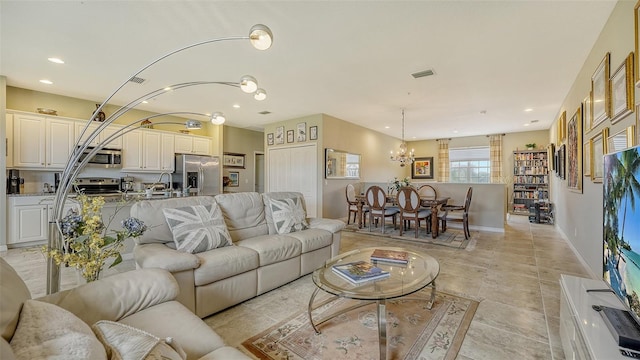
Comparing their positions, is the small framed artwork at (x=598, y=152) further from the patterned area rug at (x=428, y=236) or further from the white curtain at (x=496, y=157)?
the white curtain at (x=496, y=157)

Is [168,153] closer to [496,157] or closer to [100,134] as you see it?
[100,134]

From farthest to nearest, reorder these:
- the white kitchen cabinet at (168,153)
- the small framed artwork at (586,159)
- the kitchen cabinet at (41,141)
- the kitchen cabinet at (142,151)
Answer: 1. the white kitchen cabinet at (168,153)
2. the kitchen cabinet at (142,151)
3. the kitchen cabinet at (41,141)
4. the small framed artwork at (586,159)

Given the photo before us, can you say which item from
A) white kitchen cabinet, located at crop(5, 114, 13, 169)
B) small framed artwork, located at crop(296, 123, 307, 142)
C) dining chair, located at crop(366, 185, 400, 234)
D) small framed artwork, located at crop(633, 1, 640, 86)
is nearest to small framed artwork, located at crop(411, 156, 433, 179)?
dining chair, located at crop(366, 185, 400, 234)

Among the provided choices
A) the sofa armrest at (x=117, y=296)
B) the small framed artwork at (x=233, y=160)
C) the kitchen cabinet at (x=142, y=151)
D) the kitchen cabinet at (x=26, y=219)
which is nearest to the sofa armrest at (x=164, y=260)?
the sofa armrest at (x=117, y=296)

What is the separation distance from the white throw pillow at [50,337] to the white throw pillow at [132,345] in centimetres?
7

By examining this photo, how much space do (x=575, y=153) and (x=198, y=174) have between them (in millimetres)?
6978

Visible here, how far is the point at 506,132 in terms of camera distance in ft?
27.4

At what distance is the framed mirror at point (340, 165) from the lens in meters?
6.30

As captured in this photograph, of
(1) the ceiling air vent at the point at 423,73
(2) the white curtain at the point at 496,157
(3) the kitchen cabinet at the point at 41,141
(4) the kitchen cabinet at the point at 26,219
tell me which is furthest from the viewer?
(2) the white curtain at the point at 496,157

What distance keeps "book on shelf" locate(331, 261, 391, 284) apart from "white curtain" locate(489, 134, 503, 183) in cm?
844

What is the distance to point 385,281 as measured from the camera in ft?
6.06

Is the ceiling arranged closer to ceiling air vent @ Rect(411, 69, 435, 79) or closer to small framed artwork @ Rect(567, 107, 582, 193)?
ceiling air vent @ Rect(411, 69, 435, 79)

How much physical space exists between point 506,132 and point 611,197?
8287 mm

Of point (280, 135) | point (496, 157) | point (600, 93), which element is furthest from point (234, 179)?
point (496, 157)
